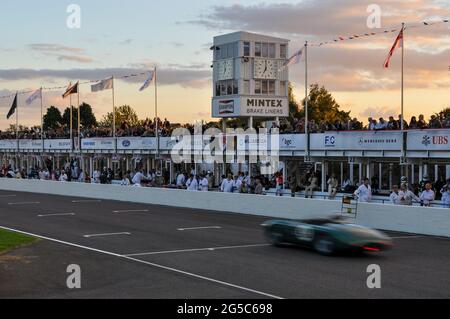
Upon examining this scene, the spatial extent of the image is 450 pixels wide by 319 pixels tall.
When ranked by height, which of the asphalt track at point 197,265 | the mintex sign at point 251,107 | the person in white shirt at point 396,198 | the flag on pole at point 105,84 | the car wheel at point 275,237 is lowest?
the asphalt track at point 197,265

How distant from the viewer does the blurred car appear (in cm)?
1569

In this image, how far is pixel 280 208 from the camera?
89.2 feet

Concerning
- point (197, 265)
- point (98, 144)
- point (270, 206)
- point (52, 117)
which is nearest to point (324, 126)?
point (270, 206)

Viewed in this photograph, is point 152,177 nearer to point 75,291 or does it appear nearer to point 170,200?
point 170,200

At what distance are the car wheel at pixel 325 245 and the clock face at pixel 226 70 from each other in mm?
30566

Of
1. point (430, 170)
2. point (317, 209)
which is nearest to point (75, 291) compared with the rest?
point (317, 209)

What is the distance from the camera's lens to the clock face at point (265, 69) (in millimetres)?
45656

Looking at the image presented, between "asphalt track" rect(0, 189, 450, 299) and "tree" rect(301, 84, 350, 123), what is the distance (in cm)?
7103

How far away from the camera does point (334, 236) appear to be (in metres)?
15.8

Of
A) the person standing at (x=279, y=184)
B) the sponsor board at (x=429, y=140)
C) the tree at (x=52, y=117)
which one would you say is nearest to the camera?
the sponsor board at (x=429, y=140)

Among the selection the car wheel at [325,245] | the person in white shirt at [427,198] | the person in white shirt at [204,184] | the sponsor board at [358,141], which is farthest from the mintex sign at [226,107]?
the car wheel at [325,245]

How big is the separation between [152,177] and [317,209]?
724 inches

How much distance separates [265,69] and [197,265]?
32371 millimetres

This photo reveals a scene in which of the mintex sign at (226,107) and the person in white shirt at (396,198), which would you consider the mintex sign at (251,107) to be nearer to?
the mintex sign at (226,107)
